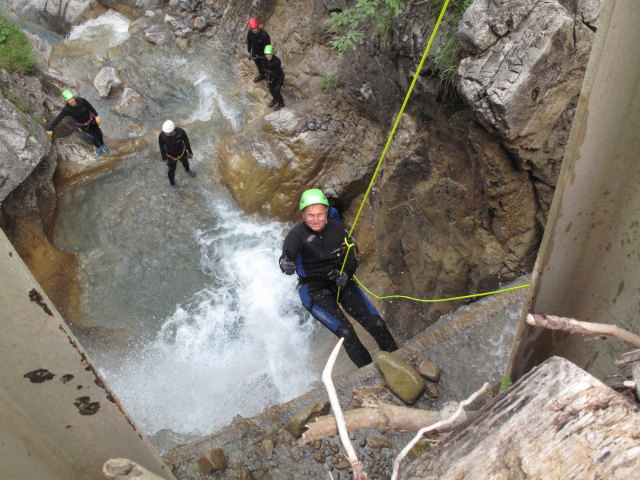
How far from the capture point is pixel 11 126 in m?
6.50

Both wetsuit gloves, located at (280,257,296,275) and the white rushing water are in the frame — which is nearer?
wetsuit gloves, located at (280,257,296,275)

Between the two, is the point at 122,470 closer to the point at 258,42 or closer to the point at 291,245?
the point at 291,245

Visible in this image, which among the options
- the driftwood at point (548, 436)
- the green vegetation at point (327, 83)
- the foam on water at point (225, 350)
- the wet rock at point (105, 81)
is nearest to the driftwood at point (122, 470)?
the driftwood at point (548, 436)

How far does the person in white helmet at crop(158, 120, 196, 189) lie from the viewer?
22.6ft

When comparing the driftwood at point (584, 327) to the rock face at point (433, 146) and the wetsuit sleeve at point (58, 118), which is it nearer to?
the rock face at point (433, 146)

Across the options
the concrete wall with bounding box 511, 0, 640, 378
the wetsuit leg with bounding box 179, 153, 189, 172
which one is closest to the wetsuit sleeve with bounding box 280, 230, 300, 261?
the concrete wall with bounding box 511, 0, 640, 378

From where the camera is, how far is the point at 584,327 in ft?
4.09

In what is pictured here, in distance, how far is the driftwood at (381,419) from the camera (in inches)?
53.7

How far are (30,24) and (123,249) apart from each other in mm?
8426

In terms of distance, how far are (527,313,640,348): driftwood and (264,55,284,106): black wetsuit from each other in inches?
295

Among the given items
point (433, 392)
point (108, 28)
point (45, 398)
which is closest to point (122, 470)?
point (45, 398)

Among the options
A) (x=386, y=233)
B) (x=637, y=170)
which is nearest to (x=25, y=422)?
(x=637, y=170)

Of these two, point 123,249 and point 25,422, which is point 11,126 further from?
point 25,422

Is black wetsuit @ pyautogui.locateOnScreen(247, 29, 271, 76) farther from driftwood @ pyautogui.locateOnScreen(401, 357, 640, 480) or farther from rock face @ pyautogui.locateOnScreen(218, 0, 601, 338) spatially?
driftwood @ pyautogui.locateOnScreen(401, 357, 640, 480)
